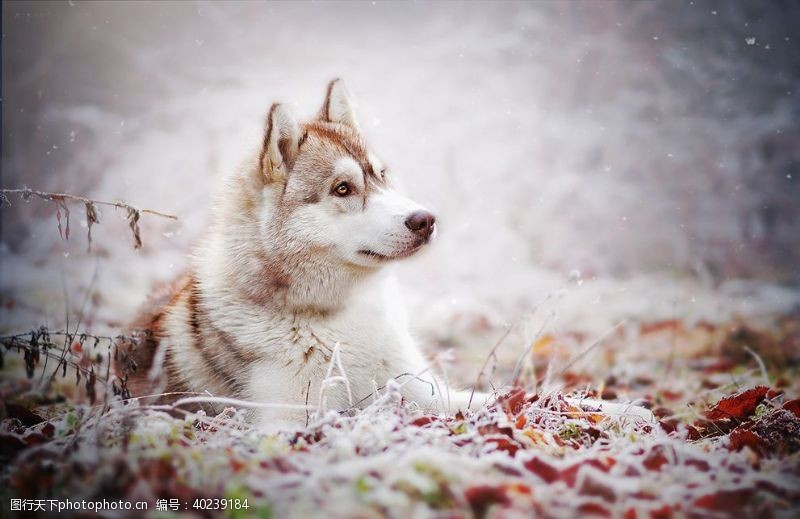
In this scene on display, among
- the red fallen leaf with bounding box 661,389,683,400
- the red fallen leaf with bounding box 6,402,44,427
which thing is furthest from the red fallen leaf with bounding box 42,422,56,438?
the red fallen leaf with bounding box 661,389,683,400

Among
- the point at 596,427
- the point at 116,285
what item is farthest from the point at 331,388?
the point at 116,285

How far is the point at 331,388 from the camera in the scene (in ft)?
8.56

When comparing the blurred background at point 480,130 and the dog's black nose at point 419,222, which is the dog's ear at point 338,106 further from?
the blurred background at point 480,130

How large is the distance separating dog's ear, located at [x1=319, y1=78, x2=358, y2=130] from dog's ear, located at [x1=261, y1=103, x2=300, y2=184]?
0.53 metres

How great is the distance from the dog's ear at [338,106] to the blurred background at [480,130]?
3.62 metres

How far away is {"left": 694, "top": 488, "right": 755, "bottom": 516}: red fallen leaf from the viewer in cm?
151

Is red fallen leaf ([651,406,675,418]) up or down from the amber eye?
down

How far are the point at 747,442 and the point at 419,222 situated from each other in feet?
5.11

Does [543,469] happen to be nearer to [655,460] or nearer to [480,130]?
[655,460]

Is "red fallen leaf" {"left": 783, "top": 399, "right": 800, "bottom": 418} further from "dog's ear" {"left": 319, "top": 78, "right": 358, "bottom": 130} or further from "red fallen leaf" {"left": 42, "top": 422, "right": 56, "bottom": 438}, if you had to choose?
"red fallen leaf" {"left": 42, "top": 422, "right": 56, "bottom": 438}

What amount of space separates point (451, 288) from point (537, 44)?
13.1 ft

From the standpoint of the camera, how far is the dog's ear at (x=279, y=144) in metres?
2.80

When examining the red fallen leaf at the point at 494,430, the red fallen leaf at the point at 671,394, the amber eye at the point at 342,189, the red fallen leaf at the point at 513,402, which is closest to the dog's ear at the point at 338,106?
the amber eye at the point at 342,189

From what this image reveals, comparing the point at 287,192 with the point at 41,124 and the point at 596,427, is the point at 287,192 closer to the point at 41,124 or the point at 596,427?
the point at 596,427
